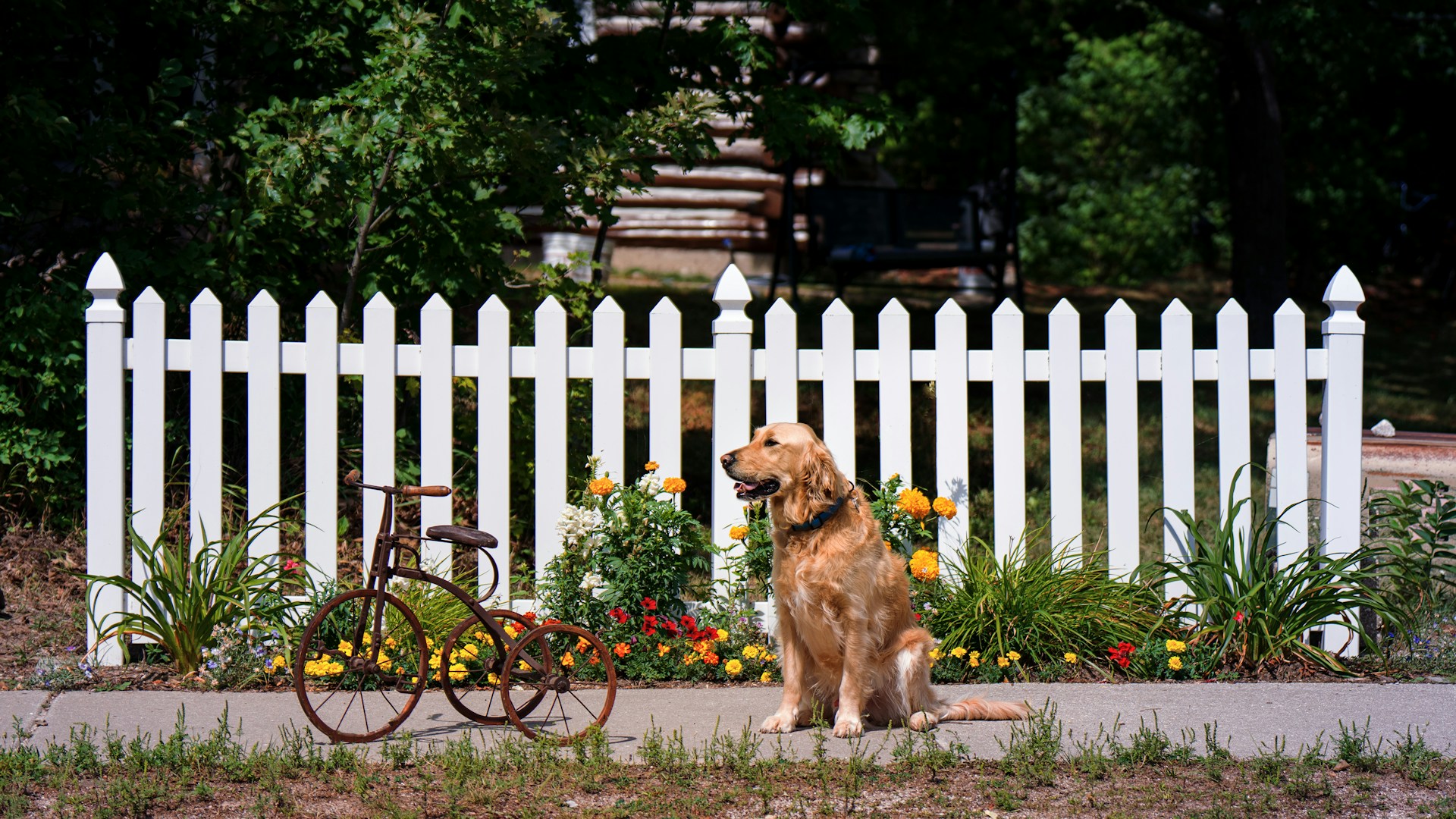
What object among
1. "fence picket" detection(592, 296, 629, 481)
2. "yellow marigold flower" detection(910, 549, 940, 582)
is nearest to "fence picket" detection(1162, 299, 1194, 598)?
"yellow marigold flower" detection(910, 549, 940, 582)

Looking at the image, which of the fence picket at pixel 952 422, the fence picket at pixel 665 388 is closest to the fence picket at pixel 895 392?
the fence picket at pixel 952 422

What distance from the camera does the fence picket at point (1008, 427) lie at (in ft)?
16.0

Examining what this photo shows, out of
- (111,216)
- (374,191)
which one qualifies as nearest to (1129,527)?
(374,191)

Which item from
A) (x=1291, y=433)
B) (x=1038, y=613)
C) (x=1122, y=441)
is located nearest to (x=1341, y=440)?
(x=1291, y=433)

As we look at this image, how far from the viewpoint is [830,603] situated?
13.0 ft

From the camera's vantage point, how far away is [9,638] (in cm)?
502

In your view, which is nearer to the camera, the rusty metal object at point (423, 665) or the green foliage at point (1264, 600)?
the rusty metal object at point (423, 665)

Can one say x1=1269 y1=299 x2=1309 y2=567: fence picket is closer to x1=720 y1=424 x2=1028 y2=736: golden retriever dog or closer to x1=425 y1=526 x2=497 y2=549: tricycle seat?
x1=720 y1=424 x2=1028 y2=736: golden retriever dog

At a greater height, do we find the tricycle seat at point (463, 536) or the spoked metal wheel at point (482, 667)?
the tricycle seat at point (463, 536)

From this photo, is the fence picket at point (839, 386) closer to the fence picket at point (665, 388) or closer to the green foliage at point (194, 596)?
the fence picket at point (665, 388)

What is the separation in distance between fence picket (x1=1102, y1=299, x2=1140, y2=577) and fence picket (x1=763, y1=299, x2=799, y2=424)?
119 cm

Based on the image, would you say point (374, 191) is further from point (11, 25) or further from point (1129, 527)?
point (1129, 527)

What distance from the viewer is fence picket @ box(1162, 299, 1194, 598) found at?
16.2 feet

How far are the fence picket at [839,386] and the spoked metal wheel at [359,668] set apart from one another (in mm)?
1665
